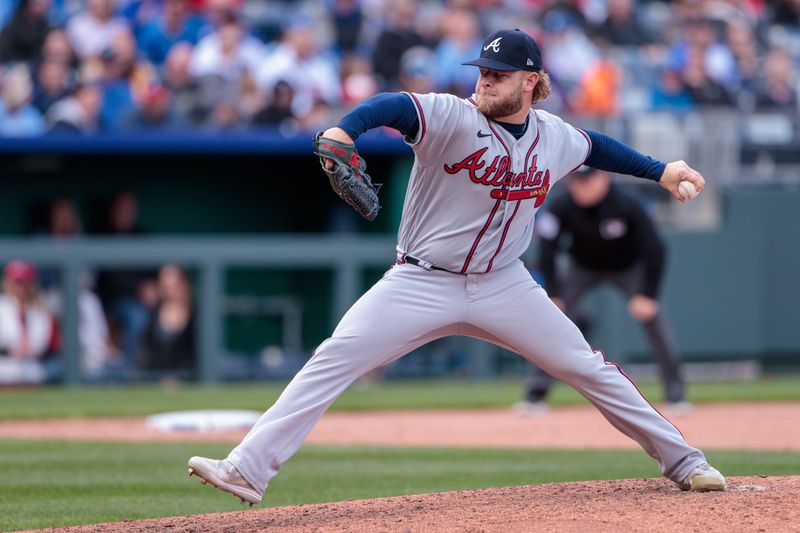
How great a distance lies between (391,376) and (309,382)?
27.7 ft

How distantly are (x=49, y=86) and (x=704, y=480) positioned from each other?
8833 millimetres

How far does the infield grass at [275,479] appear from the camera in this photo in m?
5.86

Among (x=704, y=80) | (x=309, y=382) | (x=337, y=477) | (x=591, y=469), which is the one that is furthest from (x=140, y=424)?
(x=704, y=80)

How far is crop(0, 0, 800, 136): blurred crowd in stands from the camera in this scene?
1261cm

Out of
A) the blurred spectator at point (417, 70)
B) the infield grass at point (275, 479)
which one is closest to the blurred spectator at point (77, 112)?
the blurred spectator at point (417, 70)

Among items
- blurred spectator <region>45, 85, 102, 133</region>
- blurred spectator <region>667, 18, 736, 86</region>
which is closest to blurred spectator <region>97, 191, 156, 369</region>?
blurred spectator <region>45, 85, 102, 133</region>

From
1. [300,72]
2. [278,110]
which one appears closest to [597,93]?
[300,72]

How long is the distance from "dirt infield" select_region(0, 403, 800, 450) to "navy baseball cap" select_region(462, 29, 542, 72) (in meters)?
3.78

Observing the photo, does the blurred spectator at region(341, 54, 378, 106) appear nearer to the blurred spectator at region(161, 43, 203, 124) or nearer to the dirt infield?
the blurred spectator at region(161, 43, 203, 124)

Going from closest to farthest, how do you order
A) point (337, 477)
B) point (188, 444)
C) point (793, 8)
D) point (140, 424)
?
point (337, 477) < point (188, 444) < point (140, 424) < point (793, 8)

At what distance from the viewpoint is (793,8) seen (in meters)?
18.6

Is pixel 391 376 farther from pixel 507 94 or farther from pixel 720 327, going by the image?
pixel 507 94

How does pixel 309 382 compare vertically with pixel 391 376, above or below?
above

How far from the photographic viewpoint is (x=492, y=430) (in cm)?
917
